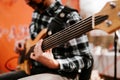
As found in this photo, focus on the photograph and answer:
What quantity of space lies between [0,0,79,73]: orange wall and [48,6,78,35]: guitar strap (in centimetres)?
92

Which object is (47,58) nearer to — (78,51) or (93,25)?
(78,51)

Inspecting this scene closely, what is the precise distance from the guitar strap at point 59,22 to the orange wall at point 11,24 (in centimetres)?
92

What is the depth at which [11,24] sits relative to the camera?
6.63 ft

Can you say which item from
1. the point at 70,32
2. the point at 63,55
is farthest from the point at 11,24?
the point at 70,32

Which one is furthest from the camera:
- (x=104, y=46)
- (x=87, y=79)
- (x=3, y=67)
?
(x=104, y=46)

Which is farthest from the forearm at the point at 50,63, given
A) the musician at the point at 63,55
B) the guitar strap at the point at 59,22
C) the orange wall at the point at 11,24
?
the orange wall at the point at 11,24

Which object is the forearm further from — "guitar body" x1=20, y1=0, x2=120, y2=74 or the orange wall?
the orange wall

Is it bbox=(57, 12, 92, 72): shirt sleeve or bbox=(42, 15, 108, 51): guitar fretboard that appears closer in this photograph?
bbox=(42, 15, 108, 51): guitar fretboard

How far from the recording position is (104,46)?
2.70m

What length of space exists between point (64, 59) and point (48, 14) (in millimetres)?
275

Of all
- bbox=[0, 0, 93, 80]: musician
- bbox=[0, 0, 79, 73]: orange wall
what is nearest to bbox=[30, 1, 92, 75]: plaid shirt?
bbox=[0, 0, 93, 80]: musician

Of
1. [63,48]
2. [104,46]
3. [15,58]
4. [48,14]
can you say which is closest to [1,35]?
[15,58]

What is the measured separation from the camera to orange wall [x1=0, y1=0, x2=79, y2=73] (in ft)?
6.58

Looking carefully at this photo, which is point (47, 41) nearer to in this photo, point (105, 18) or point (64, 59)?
point (64, 59)
